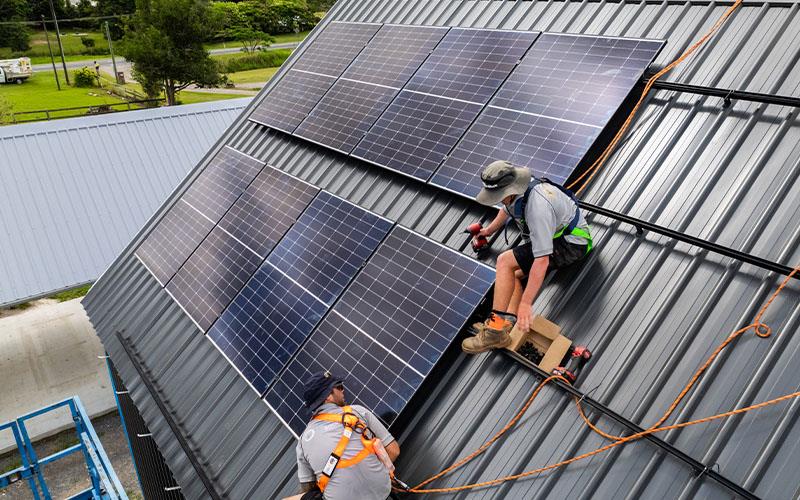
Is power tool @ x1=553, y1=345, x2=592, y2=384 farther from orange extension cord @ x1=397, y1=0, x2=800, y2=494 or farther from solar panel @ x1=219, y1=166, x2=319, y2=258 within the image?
solar panel @ x1=219, y1=166, x2=319, y2=258

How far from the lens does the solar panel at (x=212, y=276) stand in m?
Result: 9.00

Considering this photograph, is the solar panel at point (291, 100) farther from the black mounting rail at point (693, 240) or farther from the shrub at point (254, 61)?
the shrub at point (254, 61)

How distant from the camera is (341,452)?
5.31 m

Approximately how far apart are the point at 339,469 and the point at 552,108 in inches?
202

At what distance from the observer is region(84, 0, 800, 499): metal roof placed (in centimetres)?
477

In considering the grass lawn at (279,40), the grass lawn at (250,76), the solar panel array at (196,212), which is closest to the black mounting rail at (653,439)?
the solar panel array at (196,212)

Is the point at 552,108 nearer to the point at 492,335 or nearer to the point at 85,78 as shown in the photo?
the point at 492,335

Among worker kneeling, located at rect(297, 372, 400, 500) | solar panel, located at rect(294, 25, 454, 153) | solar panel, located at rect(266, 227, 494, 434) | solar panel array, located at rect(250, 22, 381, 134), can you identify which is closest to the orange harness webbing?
worker kneeling, located at rect(297, 372, 400, 500)

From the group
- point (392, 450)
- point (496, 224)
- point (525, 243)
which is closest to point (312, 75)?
point (496, 224)

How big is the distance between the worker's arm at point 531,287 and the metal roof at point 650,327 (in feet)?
1.59

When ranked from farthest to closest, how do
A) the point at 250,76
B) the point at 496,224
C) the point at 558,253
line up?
the point at 250,76, the point at 496,224, the point at 558,253

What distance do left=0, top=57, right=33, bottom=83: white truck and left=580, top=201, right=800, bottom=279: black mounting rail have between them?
68571 mm

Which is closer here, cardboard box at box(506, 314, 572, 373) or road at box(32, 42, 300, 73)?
cardboard box at box(506, 314, 572, 373)

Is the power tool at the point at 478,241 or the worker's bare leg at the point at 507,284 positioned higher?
the power tool at the point at 478,241
